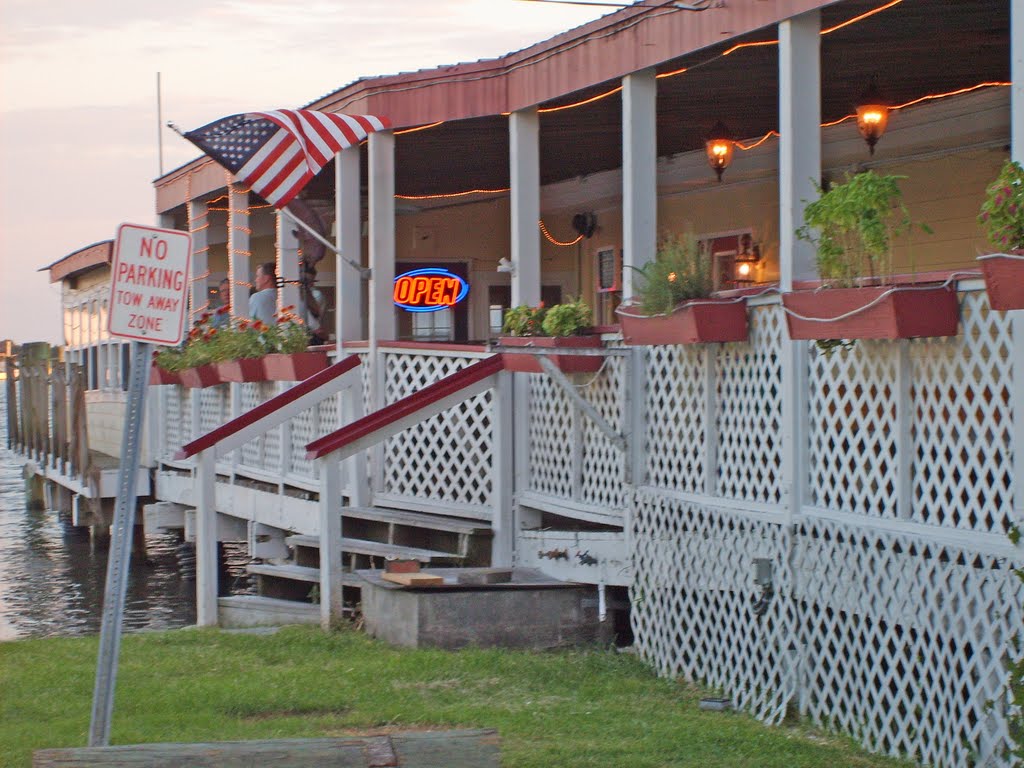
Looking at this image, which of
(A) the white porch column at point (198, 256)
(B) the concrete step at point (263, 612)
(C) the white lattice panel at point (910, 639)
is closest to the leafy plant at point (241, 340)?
(A) the white porch column at point (198, 256)

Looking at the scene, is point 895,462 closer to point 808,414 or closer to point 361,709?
point 808,414

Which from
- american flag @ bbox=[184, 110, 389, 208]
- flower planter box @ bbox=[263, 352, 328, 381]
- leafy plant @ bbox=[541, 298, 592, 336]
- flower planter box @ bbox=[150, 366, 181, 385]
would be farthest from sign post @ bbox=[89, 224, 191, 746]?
flower planter box @ bbox=[150, 366, 181, 385]

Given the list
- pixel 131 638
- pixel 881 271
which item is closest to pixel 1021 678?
pixel 881 271

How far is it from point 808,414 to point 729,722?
5.35ft

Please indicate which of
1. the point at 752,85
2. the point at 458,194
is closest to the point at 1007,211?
the point at 752,85

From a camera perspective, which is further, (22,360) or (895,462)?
(22,360)

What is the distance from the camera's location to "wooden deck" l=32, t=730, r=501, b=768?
168 inches

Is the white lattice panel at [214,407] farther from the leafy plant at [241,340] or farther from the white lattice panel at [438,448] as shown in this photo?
the white lattice panel at [438,448]

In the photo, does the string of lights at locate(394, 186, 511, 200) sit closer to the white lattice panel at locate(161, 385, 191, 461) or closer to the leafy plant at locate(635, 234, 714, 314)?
the white lattice panel at locate(161, 385, 191, 461)

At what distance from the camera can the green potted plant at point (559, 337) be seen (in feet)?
30.5

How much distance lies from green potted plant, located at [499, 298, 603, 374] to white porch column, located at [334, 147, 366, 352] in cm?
A: 288

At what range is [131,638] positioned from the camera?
30.9 feet

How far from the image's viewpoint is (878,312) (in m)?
6.30

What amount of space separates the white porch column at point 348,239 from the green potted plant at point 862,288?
19.7ft
